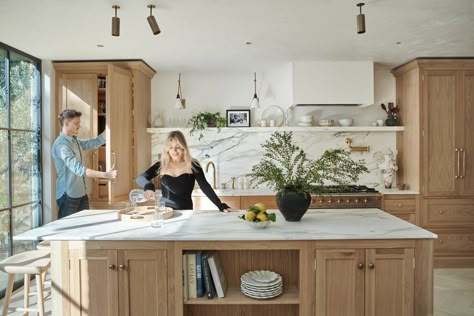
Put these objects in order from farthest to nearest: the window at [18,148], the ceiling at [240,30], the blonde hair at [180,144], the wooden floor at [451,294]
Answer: the window at [18,148] → the wooden floor at [451,294] → the blonde hair at [180,144] → the ceiling at [240,30]

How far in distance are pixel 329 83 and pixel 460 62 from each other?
4.99 feet

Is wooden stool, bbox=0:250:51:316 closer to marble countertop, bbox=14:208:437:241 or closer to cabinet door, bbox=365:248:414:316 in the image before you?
marble countertop, bbox=14:208:437:241

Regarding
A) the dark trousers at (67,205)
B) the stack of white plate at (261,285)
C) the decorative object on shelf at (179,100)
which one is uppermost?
the decorative object on shelf at (179,100)

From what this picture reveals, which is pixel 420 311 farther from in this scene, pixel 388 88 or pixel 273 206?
pixel 388 88

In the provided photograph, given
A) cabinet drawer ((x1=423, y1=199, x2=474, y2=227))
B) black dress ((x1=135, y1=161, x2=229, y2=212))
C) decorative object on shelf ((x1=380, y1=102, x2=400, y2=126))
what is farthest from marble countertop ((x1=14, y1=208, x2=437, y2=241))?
decorative object on shelf ((x1=380, y1=102, x2=400, y2=126))

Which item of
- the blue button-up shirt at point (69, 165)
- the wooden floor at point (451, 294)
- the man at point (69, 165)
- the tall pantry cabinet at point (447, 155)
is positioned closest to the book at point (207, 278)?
the man at point (69, 165)

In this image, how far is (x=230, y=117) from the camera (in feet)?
16.6

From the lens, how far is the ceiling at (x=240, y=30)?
2812 mm

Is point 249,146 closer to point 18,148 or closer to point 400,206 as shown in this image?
point 400,206

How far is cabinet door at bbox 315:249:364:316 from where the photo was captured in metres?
2.13

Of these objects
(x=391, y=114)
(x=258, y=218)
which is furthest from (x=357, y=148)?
(x=258, y=218)

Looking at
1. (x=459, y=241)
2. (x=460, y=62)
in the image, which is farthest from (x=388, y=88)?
(x=459, y=241)

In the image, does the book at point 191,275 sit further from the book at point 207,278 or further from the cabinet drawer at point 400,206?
the cabinet drawer at point 400,206

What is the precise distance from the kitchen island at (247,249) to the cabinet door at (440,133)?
253cm
